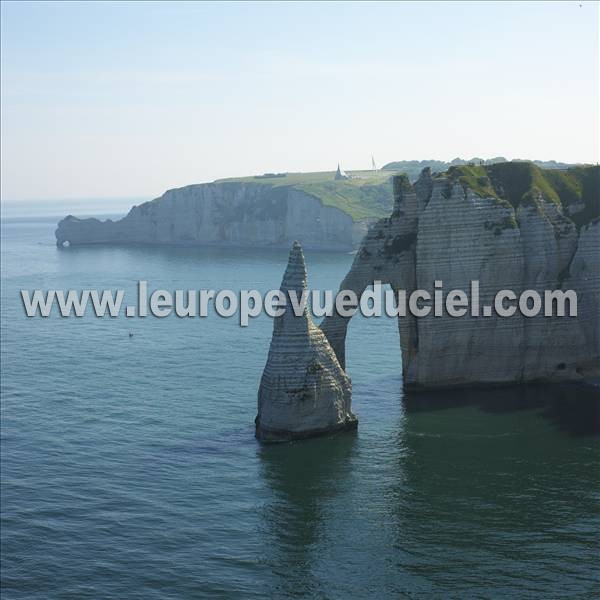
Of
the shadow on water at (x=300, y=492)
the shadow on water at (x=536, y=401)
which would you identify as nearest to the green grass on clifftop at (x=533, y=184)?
the shadow on water at (x=536, y=401)

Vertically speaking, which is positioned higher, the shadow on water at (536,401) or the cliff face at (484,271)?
the cliff face at (484,271)

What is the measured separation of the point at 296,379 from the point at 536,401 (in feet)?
68.4

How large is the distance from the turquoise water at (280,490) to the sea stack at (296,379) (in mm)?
1500

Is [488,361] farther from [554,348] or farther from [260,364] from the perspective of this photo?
[260,364]

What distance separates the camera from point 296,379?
5719cm

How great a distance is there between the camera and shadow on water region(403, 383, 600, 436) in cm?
6103

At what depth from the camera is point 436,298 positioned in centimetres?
6869

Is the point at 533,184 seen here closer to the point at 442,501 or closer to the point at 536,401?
the point at 536,401

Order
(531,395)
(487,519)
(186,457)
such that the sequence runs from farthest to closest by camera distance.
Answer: (531,395), (186,457), (487,519)

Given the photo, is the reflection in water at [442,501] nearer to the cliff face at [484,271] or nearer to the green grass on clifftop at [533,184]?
the cliff face at [484,271]

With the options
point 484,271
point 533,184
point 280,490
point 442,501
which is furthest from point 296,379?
point 533,184

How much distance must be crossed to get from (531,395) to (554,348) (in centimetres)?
537

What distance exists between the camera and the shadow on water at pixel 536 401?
2403 inches

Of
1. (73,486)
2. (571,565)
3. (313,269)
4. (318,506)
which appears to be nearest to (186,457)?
(73,486)
